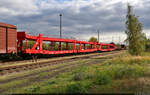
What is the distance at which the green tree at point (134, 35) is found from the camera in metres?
20.8

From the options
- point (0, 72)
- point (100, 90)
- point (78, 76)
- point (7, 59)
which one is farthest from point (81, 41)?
point (100, 90)

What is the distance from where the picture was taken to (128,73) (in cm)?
927

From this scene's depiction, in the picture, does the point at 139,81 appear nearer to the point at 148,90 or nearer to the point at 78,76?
the point at 148,90

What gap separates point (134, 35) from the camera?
21.1 metres

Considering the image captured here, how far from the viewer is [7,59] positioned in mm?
20531

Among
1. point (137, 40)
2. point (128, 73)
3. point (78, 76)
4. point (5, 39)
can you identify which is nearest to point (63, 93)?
point (78, 76)

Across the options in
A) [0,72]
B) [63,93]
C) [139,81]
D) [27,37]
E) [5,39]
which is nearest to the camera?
[63,93]

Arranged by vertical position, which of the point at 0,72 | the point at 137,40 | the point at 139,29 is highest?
the point at 139,29

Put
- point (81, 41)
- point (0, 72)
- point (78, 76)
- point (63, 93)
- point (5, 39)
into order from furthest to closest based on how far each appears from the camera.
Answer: point (81, 41) < point (5, 39) < point (0, 72) < point (78, 76) < point (63, 93)

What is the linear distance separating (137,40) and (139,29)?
1.76 m

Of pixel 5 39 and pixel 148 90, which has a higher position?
pixel 5 39

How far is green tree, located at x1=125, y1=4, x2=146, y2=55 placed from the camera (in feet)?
68.3

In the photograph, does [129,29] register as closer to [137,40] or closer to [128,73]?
[137,40]

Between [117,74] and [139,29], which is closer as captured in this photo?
[117,74]
